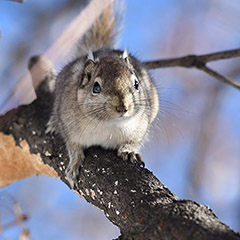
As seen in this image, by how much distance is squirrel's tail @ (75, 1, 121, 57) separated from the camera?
5.54m

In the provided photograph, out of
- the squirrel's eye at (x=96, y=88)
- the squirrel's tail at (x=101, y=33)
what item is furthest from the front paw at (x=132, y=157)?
the squirrel's tail at (x=101, y=33)

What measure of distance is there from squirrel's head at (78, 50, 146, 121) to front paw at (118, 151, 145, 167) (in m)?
0.31

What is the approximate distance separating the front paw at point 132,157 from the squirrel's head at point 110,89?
31 centimetres

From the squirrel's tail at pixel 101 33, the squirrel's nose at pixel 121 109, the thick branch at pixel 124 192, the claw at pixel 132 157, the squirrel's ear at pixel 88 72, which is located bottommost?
the thick branch at pixel 124 192

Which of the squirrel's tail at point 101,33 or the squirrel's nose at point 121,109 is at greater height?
the squirrel's tail at point 101,33

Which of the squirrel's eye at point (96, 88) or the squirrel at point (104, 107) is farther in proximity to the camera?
the squirrel's eye at point (96, 88)

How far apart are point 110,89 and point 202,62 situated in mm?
1199

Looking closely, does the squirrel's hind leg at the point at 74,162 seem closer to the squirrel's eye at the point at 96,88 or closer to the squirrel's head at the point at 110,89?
the squirrel's head at the point at 110,89

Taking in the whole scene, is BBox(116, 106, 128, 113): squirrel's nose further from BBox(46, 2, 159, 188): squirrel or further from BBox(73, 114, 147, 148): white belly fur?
BBox(73, 114, 147, 148): white belly fur

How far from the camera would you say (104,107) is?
3.60m

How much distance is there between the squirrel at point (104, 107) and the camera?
3584 mm

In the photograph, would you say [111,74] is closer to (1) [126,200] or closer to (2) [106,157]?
(2) [106,157]

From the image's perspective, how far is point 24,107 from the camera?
4461 mm

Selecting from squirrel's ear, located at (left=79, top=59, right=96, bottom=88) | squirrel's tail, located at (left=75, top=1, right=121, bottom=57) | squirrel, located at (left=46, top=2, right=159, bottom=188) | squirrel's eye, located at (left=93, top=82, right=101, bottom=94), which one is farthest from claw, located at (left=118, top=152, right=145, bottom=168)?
squirrel's tail, located at (left=75, top=1, right=121, bottom=57)
